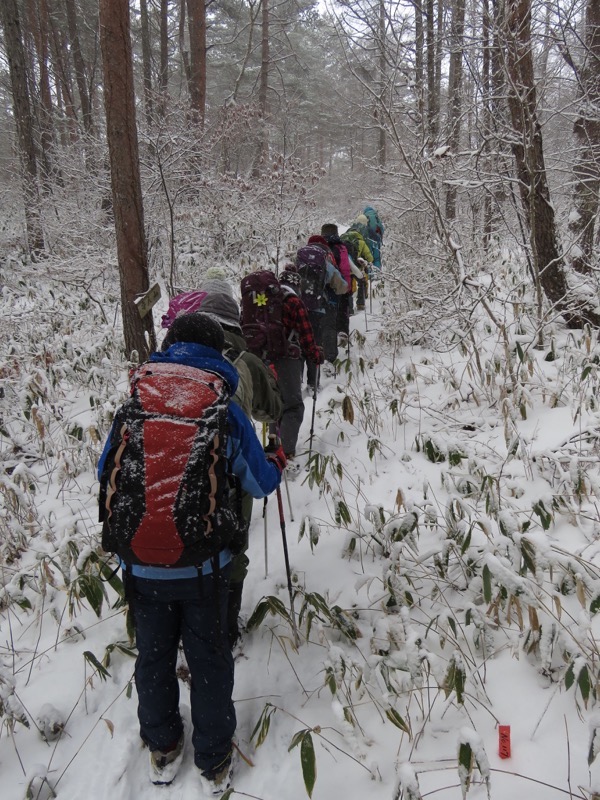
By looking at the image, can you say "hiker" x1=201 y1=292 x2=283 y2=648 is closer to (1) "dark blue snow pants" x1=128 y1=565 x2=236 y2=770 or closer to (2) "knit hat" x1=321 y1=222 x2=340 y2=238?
(1) "dark blue snow pants" x1=128 y1=565 x2=236 y2=770

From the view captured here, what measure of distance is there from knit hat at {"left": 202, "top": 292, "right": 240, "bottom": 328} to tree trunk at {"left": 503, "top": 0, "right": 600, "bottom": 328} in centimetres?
326

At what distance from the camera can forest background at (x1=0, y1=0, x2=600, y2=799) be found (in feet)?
7.53

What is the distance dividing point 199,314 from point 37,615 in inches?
92.7

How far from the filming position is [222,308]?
3.17 metres

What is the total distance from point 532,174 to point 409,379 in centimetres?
232

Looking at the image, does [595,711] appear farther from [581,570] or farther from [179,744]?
[179,744]

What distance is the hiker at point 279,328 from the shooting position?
14.0 feet

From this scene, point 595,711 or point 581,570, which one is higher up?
point 581,570

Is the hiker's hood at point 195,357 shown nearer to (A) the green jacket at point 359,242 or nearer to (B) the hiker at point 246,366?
(B) the hiker at point 246,366

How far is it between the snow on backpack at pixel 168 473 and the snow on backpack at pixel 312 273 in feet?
13.8

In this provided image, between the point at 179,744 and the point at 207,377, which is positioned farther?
the point at 179,744

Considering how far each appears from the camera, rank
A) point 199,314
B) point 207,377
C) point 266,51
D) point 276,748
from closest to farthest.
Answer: point 207,377
point 199,314
point 276,748
point 266,51

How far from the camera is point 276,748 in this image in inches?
91.5

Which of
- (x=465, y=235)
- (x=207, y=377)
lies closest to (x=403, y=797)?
(x=207, y=377)
